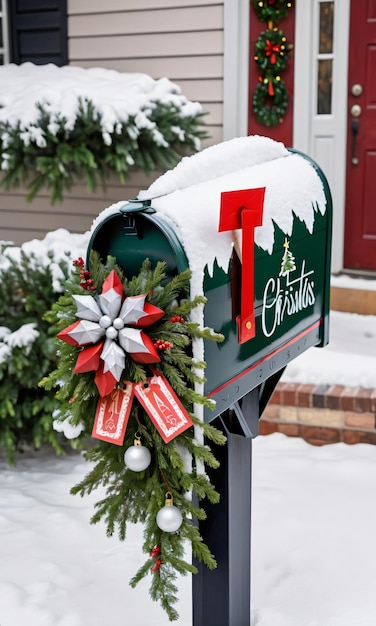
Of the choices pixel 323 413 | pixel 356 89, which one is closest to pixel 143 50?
pixel 356 89

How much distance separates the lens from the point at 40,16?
5812 millimetres

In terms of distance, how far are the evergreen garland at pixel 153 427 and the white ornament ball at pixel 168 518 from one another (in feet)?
0.06

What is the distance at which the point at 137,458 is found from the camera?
158 centimetres

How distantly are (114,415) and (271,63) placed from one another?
13.0ft

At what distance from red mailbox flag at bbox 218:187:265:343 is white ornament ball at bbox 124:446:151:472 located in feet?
1.07

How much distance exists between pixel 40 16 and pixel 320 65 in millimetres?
2011

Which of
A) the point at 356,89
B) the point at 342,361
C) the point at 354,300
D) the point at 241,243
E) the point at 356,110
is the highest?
the point at 356,89

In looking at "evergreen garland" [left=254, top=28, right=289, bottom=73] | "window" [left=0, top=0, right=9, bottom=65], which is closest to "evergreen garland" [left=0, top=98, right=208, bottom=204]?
"evergreen garland" [left=254, top=28, right=289, bottom=73]

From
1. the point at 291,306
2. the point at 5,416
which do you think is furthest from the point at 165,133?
the point at 291,306

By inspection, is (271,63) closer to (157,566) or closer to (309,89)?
(309,89)

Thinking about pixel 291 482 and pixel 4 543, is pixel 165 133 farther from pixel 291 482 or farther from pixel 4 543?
pixel 4 543

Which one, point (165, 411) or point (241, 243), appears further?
point (241, 243)

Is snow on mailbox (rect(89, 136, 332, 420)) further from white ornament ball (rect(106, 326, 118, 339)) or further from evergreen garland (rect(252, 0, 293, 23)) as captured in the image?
evergreen garland (rect(252, 0, 293, 23))

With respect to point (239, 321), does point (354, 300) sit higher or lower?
lower
